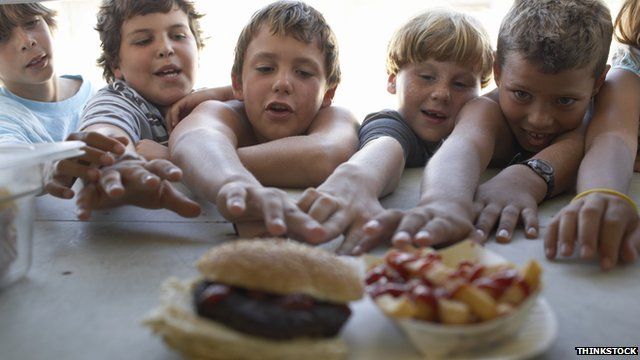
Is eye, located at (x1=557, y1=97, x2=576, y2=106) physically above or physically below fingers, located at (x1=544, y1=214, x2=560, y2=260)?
above

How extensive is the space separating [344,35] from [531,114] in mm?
3525

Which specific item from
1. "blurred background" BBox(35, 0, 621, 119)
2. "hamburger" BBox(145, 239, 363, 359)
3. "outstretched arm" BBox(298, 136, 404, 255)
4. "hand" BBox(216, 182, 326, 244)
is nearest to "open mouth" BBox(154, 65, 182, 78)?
"outstretched arm" BBox(298, 136, 404, 255)

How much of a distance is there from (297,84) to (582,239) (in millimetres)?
1170

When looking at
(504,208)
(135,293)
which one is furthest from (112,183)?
(504,208)

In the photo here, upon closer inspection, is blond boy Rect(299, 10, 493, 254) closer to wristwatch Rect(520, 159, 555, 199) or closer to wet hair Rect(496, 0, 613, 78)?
wet hair Rect(496, 0, 613, 78)

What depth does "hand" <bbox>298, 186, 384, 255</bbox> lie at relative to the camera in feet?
4.91

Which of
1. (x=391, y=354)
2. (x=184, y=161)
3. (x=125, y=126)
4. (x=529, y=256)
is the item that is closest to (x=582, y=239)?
(x=529, y=256)

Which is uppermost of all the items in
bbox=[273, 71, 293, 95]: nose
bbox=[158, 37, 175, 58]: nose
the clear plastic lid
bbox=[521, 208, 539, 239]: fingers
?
bbox=[158, 37, 175, 58]: nose

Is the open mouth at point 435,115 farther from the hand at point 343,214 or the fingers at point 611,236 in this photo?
the fingers at point 611,236

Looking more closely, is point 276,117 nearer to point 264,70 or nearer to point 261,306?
point 264,70

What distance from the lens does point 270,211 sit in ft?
4.75

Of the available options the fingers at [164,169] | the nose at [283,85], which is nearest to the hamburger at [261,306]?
the fingers at [164,169]

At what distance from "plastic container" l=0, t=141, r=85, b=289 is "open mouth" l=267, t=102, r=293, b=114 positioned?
0.95m

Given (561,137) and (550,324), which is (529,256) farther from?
A: (561,137)
